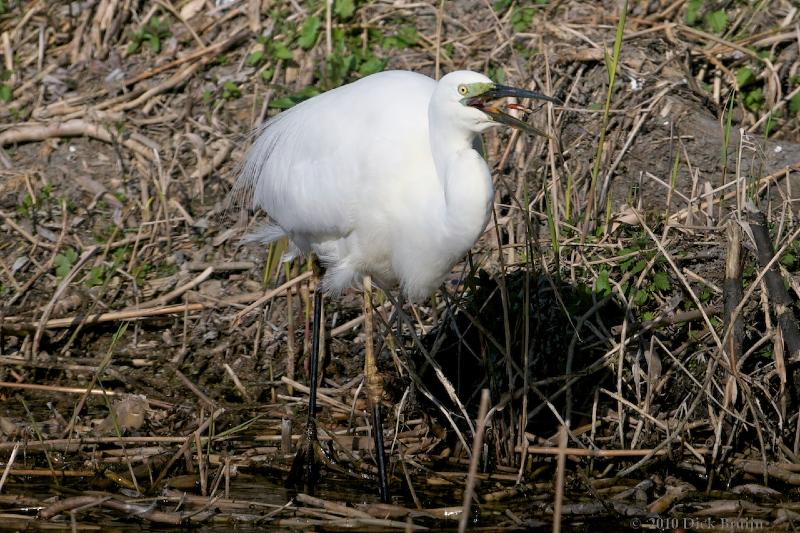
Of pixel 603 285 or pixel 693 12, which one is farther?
pixel 693 12

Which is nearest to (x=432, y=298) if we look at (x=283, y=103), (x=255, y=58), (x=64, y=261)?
(x=283, y=103)

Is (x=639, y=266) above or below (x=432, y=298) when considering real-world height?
above

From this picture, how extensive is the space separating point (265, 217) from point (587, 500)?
9.17 ft

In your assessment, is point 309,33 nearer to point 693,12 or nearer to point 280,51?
point 280,51

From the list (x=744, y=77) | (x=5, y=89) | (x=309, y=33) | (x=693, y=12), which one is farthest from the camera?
(x=5, y=89)

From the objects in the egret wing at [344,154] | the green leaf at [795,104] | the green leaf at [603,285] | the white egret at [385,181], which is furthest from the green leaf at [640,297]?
the green leaf at [795,104]

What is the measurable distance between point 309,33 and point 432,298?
2459 mm

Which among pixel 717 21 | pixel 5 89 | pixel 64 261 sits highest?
pixel 717 21

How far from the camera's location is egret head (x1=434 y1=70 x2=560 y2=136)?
3648mm

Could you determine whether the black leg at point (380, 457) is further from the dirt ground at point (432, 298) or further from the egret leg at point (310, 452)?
the egret leg at point (310, 452)

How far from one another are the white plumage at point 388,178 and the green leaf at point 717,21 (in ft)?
8.43

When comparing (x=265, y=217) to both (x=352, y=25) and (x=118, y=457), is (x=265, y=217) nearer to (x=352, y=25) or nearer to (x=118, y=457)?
(x=352, y=25)

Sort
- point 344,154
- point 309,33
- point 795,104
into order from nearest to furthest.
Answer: point 344,154 → point 795,104 → point 309,33

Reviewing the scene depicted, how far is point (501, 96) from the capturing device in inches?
144
